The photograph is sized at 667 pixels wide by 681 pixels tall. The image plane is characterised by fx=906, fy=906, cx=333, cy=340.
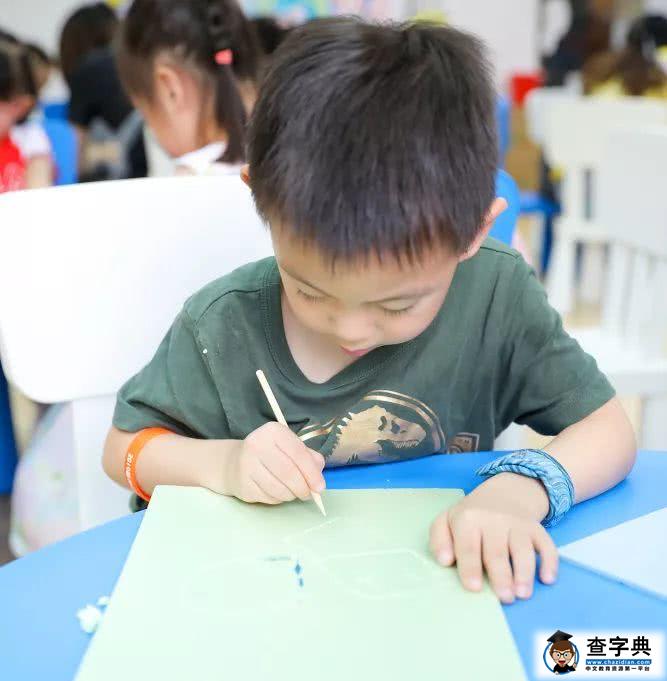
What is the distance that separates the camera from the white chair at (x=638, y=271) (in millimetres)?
1473

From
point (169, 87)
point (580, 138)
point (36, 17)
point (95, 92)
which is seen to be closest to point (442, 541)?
point (169, 87)

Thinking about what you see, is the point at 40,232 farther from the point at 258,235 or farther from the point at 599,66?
the point at 599,66

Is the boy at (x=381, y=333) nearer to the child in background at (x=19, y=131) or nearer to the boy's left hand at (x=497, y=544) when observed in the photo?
the boy's left hand at (x=497, y=544)

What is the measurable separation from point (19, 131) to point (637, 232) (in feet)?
5.60

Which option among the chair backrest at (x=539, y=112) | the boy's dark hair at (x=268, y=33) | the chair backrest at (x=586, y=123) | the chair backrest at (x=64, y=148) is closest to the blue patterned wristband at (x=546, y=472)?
the boy's dark hair at (x=268, y=33)

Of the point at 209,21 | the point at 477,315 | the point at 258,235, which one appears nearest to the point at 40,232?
the point at 258,235

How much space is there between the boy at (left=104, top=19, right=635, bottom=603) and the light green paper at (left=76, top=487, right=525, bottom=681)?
0.03 meters

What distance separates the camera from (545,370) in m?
0.78

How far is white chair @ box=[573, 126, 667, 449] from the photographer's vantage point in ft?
4.83

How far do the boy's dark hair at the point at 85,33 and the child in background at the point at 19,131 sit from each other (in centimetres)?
110

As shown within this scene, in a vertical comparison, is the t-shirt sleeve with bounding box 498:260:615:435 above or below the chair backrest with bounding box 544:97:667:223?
above

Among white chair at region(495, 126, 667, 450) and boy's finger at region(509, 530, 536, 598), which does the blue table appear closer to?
boy's finger at region(509, 530, 536, 598)

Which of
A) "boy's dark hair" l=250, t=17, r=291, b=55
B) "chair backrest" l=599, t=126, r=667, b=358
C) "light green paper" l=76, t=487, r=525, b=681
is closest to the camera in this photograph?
"light green paper" l=76, t=487, r=525, b=681

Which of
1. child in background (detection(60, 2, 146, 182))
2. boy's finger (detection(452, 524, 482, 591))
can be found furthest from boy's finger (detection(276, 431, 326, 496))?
child in background (detection(60, 2, 146, 182))
